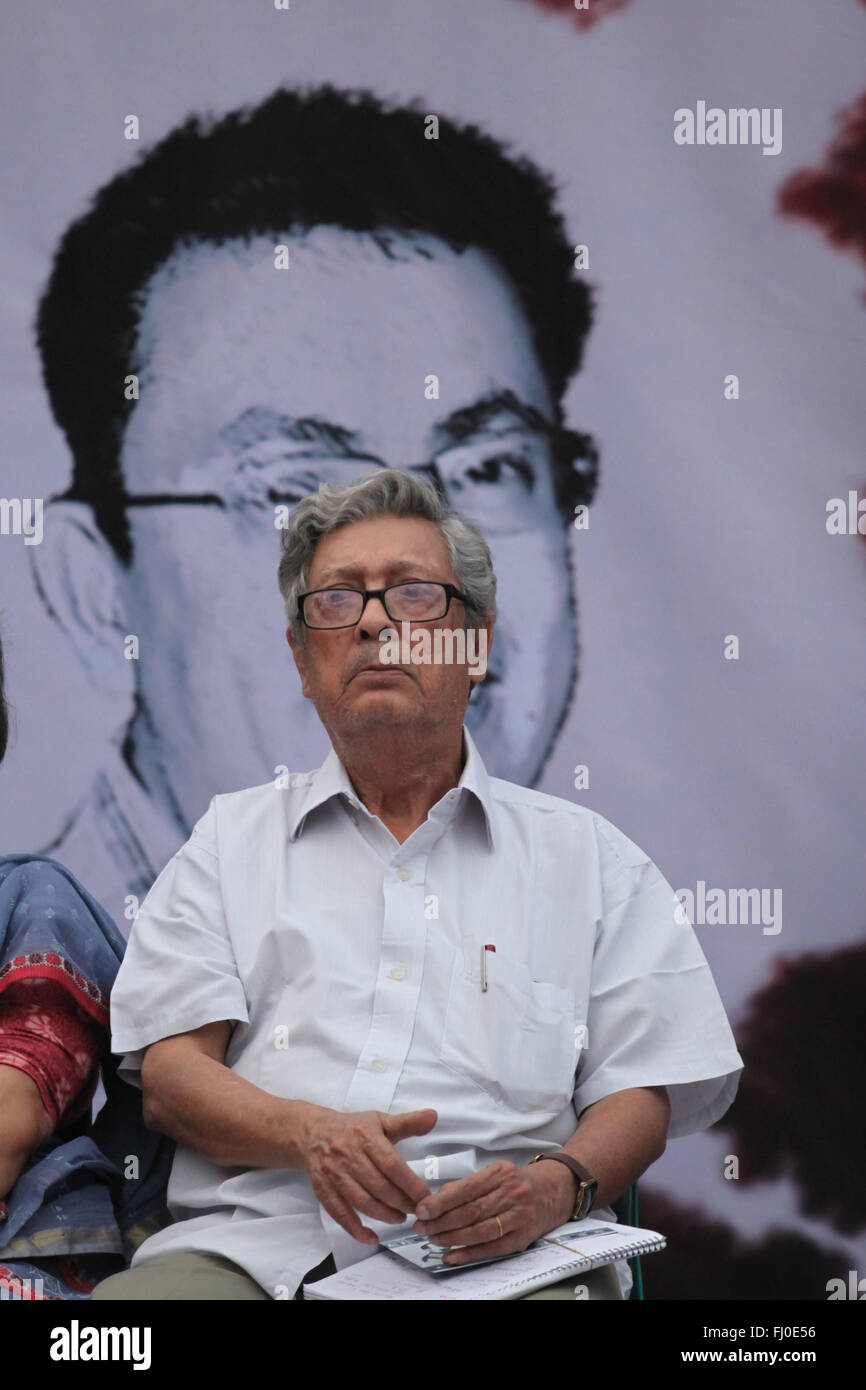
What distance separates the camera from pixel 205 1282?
169 centimetres

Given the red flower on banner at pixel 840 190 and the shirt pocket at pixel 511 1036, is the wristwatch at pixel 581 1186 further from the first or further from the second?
the red flower on banner at pixel 840 190

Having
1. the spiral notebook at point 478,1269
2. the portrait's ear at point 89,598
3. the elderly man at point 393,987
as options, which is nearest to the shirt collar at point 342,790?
the elderly man at point 393,987

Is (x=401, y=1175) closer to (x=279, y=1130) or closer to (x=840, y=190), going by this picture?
(x=279, y=1130)

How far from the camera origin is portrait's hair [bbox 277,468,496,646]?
2.11m

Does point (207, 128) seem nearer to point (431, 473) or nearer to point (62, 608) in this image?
point (431, 473)

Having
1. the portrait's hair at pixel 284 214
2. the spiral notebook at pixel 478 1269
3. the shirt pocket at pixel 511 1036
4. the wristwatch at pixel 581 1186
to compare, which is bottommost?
the spiral notebook at pixel 478 1269

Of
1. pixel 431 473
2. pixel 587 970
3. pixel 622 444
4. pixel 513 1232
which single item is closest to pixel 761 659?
pixel 622 444

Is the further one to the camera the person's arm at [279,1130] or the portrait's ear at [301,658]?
the portrait's ear at [301,658]

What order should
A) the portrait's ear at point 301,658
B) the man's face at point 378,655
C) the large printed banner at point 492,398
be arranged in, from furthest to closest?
the large printed banner at point 492,398 < the portrait's ear at point 301,658 < the man's face at point 378,655

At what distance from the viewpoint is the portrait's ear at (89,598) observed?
2672 mm

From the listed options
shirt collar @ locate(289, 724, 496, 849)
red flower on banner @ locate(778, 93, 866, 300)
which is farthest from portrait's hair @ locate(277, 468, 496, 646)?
red flower on banner @ locate(778, 93, 866, 300)

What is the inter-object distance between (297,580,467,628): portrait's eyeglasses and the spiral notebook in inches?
32.5

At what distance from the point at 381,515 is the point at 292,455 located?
0.66 metres

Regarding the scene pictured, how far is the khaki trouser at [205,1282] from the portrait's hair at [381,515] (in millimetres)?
853
